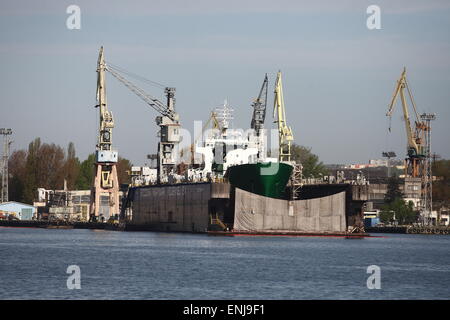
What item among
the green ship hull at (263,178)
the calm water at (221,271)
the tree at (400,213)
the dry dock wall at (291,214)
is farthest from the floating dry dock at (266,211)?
the tree at (400,213)

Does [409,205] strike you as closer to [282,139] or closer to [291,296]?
[282,139]

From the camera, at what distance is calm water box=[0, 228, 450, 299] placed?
52.4 m

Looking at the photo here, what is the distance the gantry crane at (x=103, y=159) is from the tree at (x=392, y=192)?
188ft

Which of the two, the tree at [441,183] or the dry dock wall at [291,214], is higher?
the tree at [441,183]

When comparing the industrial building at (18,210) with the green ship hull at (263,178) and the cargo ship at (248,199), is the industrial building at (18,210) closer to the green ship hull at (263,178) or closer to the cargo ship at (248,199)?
the cargo ship at (248,199)

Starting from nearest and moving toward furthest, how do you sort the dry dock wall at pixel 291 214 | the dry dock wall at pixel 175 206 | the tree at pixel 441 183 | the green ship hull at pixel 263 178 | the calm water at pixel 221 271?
the calm water at pixel 221 271
the dry dock wall at pixel 291 214
the green ship hull at pixel 263 178
the dry dock wall at pixel 175 206
the tree at pixel 441 183

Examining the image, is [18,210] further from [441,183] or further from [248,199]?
[248,199]

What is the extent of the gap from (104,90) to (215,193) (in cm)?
4440

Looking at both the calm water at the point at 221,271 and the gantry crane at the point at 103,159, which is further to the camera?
the gantry crane at the point at 103,159

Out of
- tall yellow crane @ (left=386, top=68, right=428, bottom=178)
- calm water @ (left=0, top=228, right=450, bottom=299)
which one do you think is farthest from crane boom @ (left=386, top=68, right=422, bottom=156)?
calm water @ (left=0, top=228, right=450, bottom=299)

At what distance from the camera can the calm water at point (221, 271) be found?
52.4m
